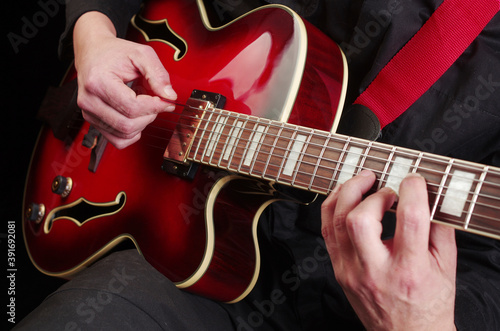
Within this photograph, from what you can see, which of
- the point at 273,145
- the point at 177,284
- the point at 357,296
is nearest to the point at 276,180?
the point at 273,145

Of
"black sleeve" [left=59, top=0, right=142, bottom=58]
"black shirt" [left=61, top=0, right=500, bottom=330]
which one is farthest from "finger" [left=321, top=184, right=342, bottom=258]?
"black sleeve" [left=59, top=0, right=142, bottom=58]

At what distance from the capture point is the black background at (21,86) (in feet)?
4.47

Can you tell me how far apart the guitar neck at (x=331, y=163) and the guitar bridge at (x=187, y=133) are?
14 mm

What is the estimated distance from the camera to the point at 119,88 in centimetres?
73

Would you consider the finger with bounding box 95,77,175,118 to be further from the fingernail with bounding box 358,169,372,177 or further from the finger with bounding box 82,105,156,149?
the fingernail with bounding box 358,169,372,177

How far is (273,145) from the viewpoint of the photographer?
0.60 m

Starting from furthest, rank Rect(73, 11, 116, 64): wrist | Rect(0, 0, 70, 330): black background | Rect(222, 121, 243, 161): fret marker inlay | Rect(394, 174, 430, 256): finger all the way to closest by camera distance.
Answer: Rect(0, 0, 70, 330): black background
Rect(73, 11, 116, 64): wrist
Rect(222, 121, 243, 161): fret marker inlay
Rect(394, 174, 430, 256): finger

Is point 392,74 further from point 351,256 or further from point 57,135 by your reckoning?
point 57,135

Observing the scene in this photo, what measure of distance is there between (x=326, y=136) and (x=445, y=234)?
0.65 feet

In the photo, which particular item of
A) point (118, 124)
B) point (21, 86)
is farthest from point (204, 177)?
point (21, 86)

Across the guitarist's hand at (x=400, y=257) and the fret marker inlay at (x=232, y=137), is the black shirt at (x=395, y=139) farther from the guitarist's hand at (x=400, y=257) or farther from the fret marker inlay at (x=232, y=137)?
the fret marker inlay at (x=232, y=137)

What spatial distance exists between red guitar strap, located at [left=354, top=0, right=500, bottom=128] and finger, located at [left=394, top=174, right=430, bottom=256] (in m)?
0.33

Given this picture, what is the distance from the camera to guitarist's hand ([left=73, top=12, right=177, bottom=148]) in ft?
2.36

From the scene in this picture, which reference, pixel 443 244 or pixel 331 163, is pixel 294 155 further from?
pixel 443 244
